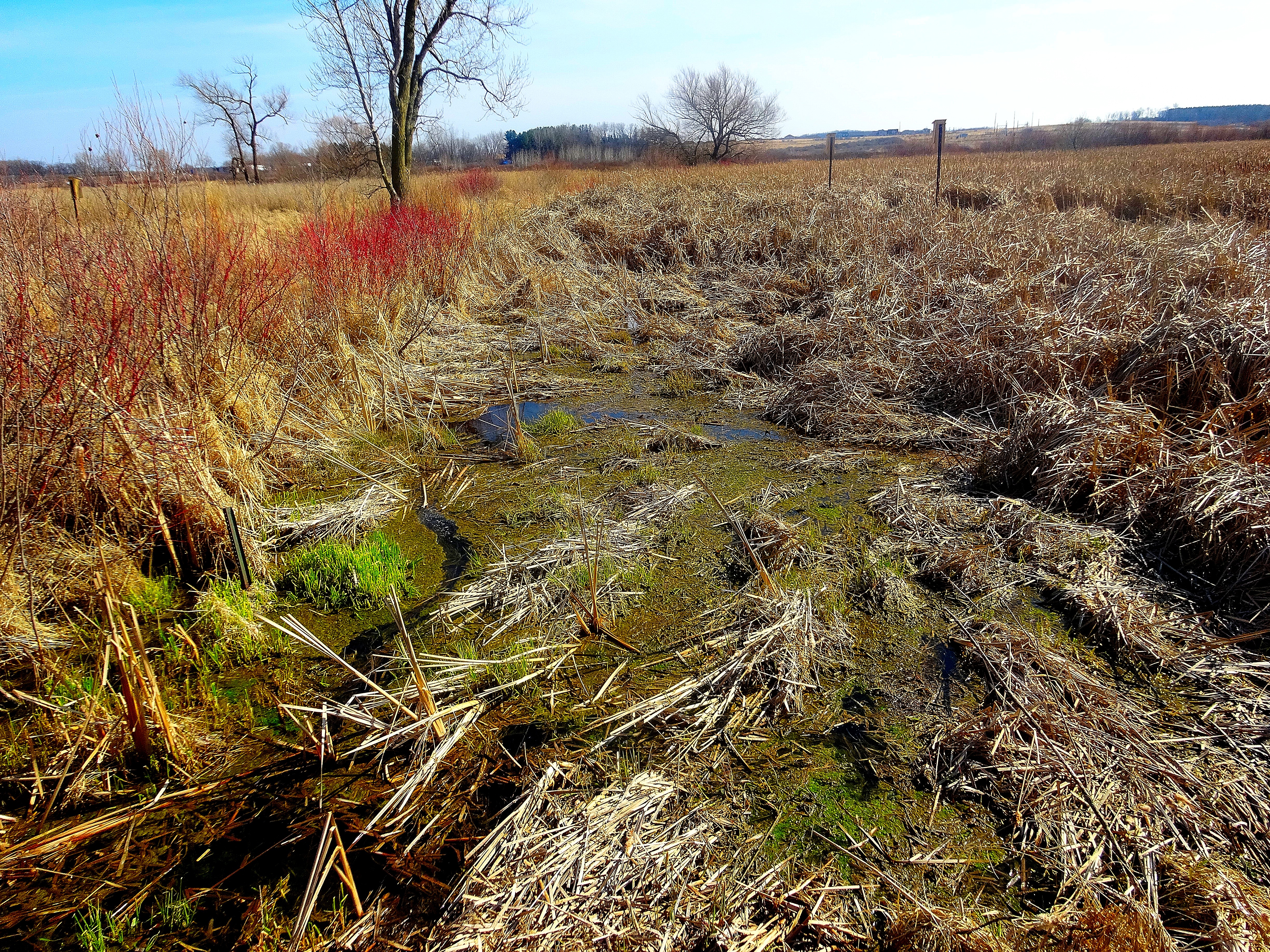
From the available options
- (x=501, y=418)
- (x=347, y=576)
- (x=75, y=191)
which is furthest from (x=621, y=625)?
(x=75, y=191)

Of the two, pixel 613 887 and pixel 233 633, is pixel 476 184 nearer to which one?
pixel 233 633

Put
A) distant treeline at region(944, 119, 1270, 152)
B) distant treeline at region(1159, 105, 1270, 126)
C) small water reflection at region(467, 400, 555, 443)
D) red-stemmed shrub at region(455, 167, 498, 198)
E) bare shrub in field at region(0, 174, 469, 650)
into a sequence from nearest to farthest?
bare shrub in field at region(0, 174, 469, 650)
small water reflection at region(467, 400, 555, 443)
red-stemmed shrub at region(455, 167, 498, 198)
distant treeline at region(944, 119, 1270, 152)
distant treeline at region(1159, 105, 1270, 126)

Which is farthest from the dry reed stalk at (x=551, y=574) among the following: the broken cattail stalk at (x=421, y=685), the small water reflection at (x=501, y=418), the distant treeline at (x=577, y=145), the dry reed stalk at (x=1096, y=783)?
the distant treeline at (x=577, y=145)

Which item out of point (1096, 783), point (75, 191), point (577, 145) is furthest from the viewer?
point (577, 145)

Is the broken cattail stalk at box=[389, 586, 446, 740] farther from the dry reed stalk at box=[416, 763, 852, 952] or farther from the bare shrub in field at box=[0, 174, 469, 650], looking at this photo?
the bare shrub in field at box=[0, 174, 469, 650]

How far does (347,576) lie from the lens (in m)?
3.43

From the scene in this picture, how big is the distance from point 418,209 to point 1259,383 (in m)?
10.4

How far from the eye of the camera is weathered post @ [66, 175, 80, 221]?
28.1ft

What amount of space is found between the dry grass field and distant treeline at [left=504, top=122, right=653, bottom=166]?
2611cm

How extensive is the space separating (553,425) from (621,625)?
8.76ft

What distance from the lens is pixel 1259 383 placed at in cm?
402

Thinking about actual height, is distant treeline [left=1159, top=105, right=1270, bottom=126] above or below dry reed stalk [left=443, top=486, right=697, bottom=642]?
above

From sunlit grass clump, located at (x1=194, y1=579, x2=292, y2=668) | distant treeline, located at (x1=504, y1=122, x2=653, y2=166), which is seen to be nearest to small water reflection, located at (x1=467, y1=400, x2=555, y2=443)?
sunlit grass clump, located at (x1=194, y1=579, x2=292, y2=668)

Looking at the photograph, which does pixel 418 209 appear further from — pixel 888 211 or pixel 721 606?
pixel 721 606
